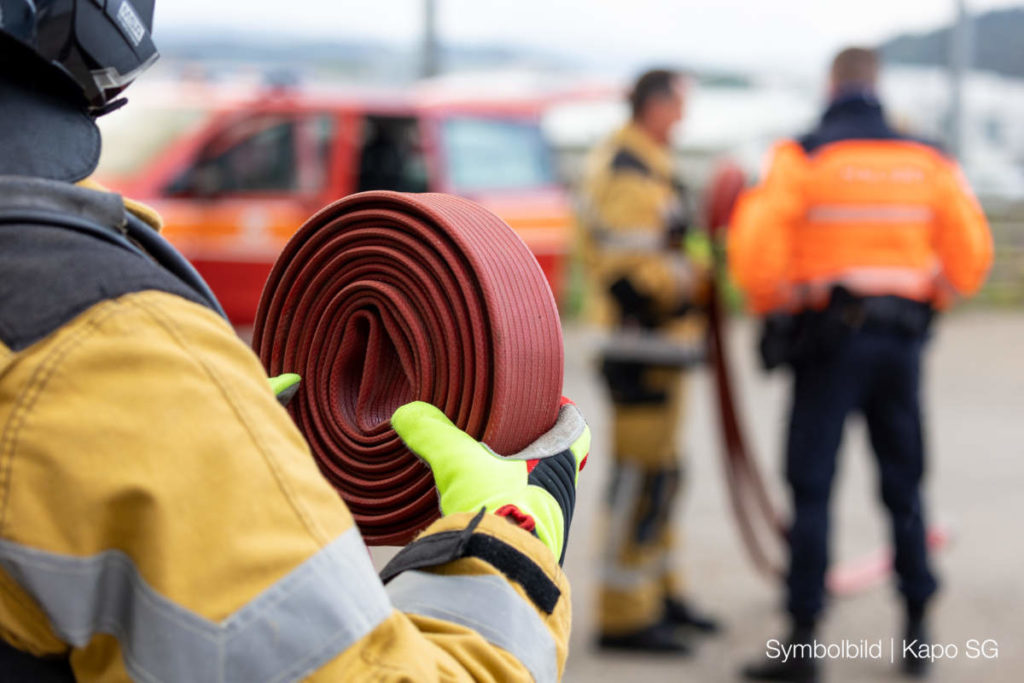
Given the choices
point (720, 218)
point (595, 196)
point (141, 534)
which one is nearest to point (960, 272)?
point (720, 218)

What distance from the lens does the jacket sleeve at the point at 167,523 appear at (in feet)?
3.01

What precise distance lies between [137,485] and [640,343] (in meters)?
3.41

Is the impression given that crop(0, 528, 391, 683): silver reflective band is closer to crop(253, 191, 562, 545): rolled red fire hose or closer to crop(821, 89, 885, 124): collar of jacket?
crop(253, 191, 562, 545): rolled red fire hose

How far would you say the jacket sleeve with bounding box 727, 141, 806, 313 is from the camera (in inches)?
153

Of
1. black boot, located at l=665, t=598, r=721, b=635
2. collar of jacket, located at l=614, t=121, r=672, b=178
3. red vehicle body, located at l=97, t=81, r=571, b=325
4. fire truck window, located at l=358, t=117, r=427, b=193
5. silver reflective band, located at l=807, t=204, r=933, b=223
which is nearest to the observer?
silver reflective band, located at l=807, t=204, r=933, b=223

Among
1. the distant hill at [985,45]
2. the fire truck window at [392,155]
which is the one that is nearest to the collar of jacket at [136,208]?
the fire truck window at [392,155]

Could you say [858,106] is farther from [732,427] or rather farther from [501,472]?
[501,472]

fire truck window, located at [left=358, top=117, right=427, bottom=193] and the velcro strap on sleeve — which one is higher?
the velcro strap on sleeve

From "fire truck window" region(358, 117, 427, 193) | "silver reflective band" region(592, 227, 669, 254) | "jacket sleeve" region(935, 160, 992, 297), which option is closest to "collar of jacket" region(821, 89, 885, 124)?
"jacket sleeve" region(935, 160, 992, 297)

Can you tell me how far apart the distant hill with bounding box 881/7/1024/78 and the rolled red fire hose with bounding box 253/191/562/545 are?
7940 mm

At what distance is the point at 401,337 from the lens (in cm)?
142

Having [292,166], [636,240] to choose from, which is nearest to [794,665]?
[636,240]

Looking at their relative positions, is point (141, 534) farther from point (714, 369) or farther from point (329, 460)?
point (714, 369)

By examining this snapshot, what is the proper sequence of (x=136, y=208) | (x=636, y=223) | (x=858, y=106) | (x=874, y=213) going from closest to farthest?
1. (x=136, y=208)
2. (x=874, y=213)
3. (x=858, y=106)
4. (x=636, y=223)
